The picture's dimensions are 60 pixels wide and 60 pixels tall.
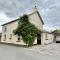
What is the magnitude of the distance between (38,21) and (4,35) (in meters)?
10.9

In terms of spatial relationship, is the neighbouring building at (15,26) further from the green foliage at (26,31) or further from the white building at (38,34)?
the green foliage at (26,31)

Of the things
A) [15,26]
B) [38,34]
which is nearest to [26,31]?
[38,34]

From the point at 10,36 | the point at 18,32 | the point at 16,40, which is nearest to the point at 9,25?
the point at 10,36

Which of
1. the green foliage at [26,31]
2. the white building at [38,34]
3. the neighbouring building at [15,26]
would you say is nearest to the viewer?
the green foliage at [26,31]

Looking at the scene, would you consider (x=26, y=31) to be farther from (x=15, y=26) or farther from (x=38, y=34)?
(x=15, y=26)

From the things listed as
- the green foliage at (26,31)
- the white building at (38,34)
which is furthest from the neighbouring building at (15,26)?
the green foliage at (26,31)

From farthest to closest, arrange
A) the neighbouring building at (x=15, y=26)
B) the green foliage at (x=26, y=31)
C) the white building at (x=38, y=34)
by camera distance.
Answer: the neighbouring building at (x=15, y=26)
the white building at (x=38, y=34)
the green foliage at (x=26, y=31)

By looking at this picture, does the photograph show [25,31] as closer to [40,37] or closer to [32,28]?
[32,28]

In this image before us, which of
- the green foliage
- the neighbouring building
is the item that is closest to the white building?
the neighbouring building

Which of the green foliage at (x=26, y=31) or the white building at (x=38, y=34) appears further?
the white building at (x=38, y=34)

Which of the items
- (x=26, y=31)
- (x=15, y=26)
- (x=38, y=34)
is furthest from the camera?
(x=15, y=26)

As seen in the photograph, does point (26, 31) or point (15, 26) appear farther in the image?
point (15, 26)

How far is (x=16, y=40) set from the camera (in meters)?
37.3

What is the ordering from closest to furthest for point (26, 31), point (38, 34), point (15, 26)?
point (26, 31)
point (38, 34)
point (15, 26)
